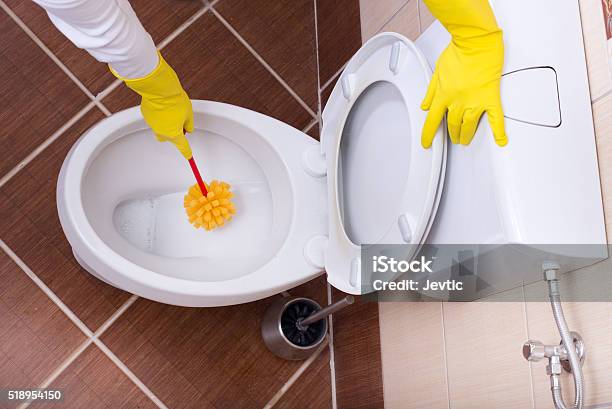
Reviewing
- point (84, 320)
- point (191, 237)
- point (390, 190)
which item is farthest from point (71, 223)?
point (390, 190)

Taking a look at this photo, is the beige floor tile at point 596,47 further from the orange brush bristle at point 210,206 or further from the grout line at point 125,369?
the grout line at point 125,369

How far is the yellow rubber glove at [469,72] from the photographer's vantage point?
85 cm

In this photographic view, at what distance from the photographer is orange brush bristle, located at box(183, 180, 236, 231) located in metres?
1.29

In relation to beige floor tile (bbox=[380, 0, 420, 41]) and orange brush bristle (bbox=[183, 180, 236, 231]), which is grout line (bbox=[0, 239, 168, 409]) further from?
beige floor tile (bbox=[380, 0, 420, 41])

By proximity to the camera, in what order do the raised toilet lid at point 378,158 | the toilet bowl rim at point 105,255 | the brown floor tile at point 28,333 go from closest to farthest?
1. the raised toilet lid at point 378,158
2. the toilet bowl rim at point 105,255
3. the brown floor tile at point 28,333

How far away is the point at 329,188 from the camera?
1.22 metres

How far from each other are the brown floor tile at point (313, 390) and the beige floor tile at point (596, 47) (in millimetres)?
987

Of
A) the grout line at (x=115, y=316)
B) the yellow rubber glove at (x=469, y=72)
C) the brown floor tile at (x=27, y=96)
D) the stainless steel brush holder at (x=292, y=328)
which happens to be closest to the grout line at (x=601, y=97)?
the yellow rubber glove at (x=469, y=72)

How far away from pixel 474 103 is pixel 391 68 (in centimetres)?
22

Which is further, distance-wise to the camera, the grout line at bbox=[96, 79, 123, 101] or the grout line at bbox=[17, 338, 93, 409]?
the grout line at bbox=[96, 79, 123, 101]

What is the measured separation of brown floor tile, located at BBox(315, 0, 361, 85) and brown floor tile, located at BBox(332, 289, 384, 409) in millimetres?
599

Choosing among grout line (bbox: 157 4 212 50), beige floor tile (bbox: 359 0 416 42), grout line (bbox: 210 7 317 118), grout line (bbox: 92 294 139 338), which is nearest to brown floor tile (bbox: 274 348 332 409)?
grout line (bbox: 92 294 139 338)

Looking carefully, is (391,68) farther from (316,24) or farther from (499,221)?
(316,24)

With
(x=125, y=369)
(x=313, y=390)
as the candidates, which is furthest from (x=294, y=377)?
(x=125, y=369)
